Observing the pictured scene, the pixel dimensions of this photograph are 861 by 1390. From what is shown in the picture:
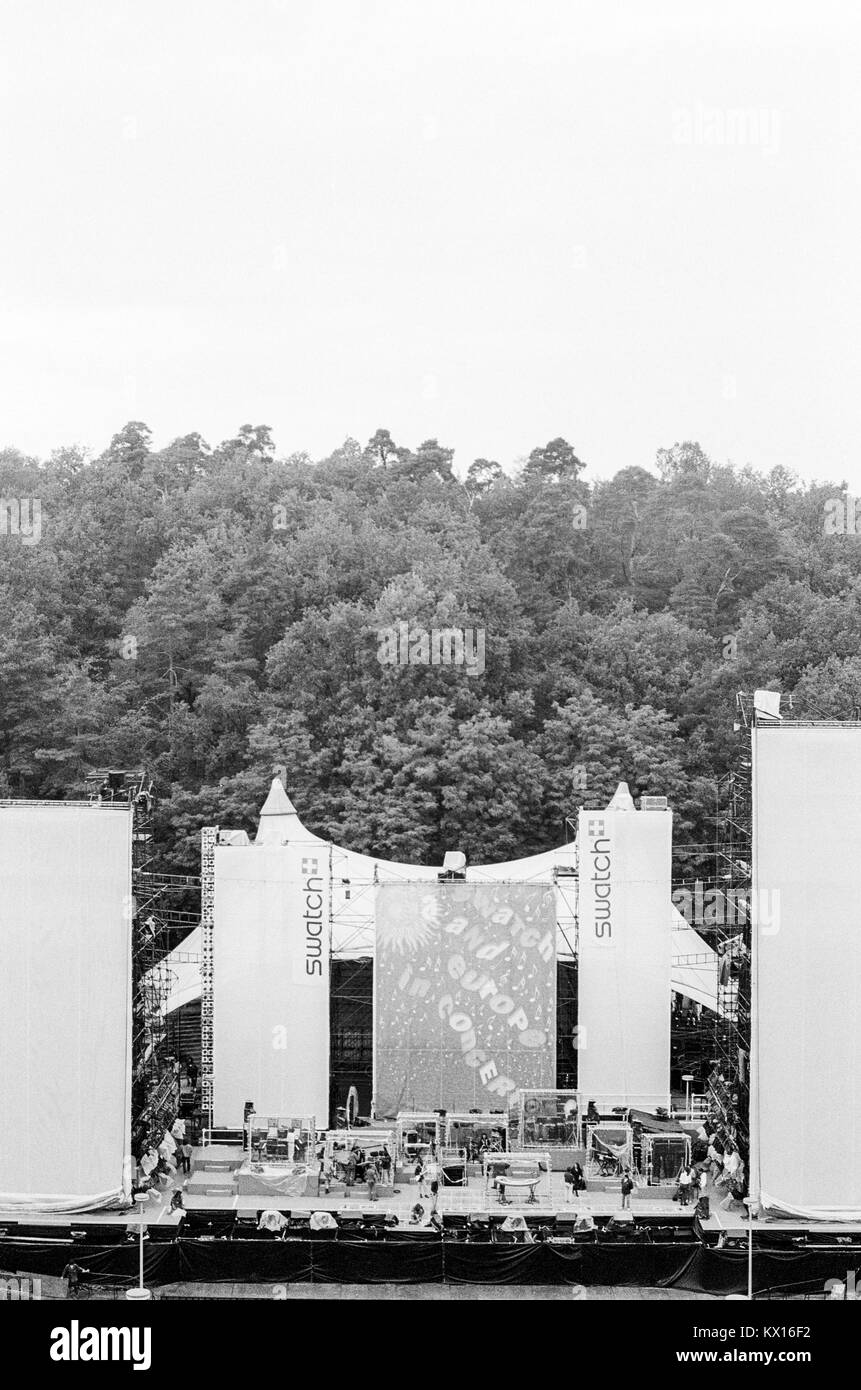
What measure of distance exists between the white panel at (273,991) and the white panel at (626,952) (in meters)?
4.51

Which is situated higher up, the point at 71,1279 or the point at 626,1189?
the point at 626,1189

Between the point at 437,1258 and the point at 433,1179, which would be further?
the point at 433,1179

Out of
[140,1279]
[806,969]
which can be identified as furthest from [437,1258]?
[806,969]

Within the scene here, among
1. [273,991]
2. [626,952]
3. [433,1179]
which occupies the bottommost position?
[433,1179]

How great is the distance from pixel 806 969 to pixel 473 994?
22.6ft

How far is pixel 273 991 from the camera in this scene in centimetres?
2962

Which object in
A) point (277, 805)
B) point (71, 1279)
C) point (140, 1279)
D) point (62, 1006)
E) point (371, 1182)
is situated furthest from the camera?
point (277, 805)

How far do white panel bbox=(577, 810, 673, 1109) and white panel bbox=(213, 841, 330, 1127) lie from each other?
451 cm

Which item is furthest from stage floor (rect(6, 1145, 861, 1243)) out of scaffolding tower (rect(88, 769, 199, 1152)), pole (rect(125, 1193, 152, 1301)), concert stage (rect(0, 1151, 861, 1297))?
scaffolding tower (rect(88, 769, 199, 1152))

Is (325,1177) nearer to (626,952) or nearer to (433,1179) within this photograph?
(433,1179)

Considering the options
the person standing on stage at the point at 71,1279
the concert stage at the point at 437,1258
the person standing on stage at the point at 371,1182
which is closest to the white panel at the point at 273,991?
the person standing on stage at the point at 371,1182

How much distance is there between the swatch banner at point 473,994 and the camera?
30438mm

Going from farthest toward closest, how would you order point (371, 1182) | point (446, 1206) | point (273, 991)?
1. point (273, 991)
2. point (371, 1182)
3. point (446, 1206)
